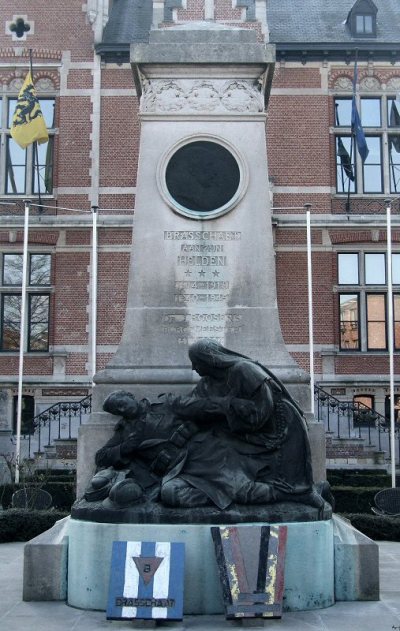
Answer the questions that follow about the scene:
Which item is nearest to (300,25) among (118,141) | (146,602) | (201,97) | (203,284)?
(118,141)

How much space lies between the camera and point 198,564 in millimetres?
5641

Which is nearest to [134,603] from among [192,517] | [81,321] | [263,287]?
[192,517]

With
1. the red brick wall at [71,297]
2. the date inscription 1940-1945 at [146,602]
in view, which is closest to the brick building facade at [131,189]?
the red brick wall at [71,297]

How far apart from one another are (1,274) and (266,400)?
1955cm

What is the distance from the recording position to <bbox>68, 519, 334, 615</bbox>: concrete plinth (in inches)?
221

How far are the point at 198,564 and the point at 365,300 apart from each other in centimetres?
1928

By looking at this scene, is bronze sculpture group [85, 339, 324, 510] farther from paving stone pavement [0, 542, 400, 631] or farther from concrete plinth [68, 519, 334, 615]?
paving stone pavement [0, 542, 400, 631]

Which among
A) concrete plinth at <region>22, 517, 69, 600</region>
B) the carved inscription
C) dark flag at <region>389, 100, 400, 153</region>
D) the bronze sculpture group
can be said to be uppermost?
dark flag at <region>389, 100, 400, 153</region>

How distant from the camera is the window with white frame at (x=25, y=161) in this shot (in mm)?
24516

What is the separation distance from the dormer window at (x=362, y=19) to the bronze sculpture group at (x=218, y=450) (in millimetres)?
21597

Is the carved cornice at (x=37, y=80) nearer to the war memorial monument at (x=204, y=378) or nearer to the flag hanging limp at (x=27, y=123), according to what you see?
the flag hanging limp at (x=27, y=123)

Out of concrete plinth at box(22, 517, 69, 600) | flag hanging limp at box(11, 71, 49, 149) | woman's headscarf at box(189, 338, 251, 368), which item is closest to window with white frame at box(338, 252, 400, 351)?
flag hanging limp at box(11, 71, 49, 149)

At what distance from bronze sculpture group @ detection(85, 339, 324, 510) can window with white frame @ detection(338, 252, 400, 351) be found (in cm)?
1807

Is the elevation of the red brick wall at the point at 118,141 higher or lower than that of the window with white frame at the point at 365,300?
higher
